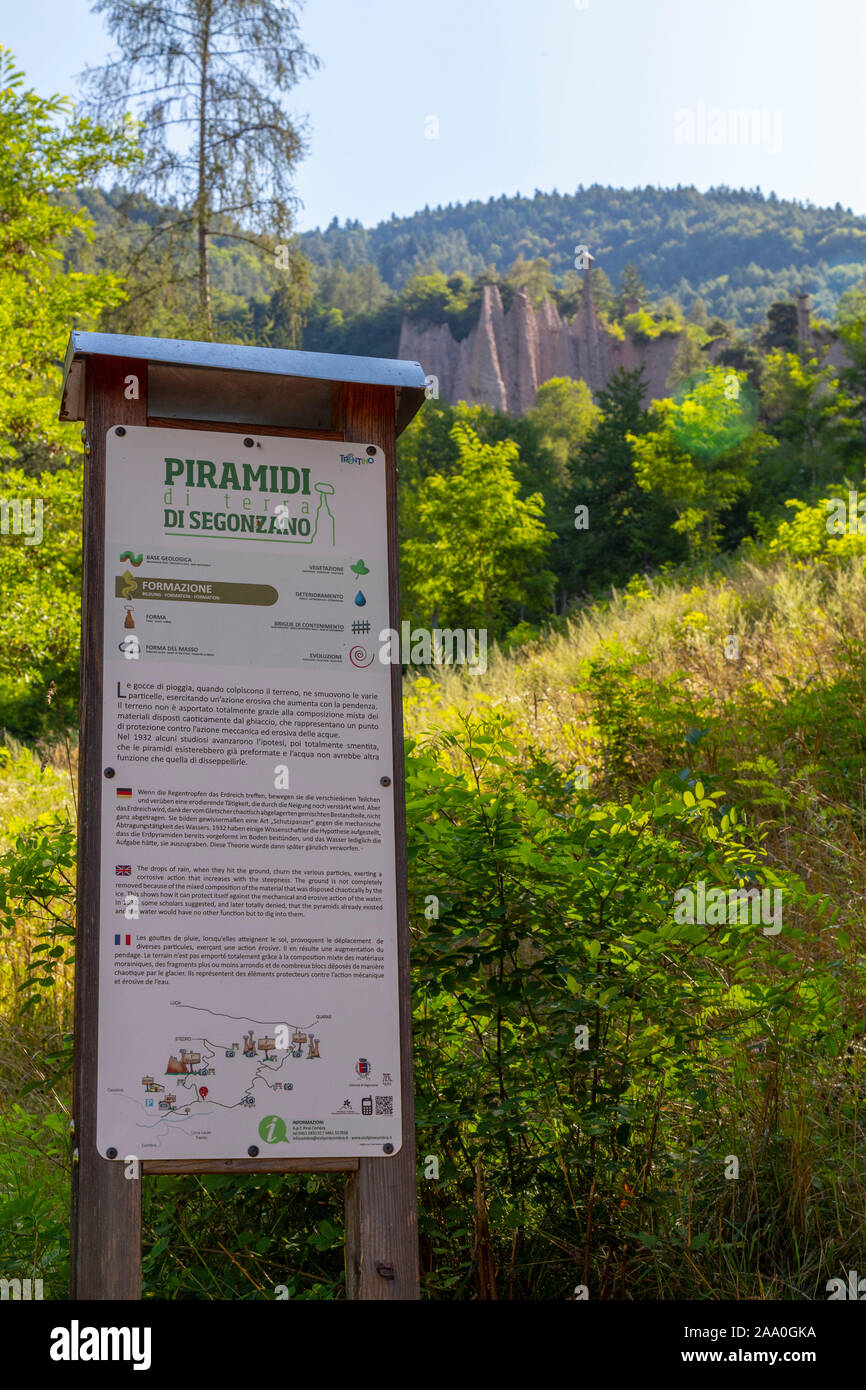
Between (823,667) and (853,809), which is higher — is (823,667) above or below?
above

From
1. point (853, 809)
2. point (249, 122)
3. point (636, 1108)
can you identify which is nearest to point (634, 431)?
point (249, 122)

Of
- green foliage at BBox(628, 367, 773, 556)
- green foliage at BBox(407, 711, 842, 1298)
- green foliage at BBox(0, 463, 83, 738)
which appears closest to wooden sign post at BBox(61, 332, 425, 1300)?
green foliage at BBox(407, 711, 842, 1298)

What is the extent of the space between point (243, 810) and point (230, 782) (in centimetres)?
7

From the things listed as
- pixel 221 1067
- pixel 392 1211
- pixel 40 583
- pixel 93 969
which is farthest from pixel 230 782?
pixel 40 583

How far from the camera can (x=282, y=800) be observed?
2.86m

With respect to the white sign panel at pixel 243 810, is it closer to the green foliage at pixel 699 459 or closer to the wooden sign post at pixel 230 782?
the wooden sign post at pixel 230 782

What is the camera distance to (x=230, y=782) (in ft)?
9.25

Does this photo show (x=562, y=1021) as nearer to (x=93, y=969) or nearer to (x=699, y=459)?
(x=93, y=969)

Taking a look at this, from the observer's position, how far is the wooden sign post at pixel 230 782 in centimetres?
265
